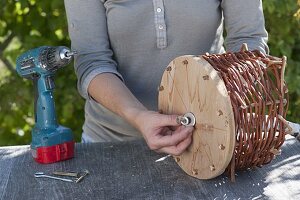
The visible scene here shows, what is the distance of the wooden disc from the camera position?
128cm

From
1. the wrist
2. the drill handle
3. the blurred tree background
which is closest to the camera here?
the wrist

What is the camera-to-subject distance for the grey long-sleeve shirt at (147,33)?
5.32 feet

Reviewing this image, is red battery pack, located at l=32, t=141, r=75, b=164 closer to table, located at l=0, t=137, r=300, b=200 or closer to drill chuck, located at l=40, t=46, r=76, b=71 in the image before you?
table, located at l=0, t=137, r=300, b=200

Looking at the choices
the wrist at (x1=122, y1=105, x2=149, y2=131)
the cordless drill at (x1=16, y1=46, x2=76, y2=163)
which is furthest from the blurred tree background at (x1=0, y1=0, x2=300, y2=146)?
the wrist at (x1=122, y1=105, x2=149, y2=131)

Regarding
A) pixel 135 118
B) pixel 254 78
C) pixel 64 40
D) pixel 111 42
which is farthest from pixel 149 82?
pixel 64 40

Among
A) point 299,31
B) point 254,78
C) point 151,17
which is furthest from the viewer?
point 299,31

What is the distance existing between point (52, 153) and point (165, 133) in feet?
0.93

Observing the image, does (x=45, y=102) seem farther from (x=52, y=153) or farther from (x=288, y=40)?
(x=288, y=40)

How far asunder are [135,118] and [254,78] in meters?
0.28

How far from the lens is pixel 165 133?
1408 millimetres

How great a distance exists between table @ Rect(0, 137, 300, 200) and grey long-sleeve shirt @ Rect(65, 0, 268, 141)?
0.20 meters

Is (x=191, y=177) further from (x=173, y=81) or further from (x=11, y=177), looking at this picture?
(x=11, y=177)

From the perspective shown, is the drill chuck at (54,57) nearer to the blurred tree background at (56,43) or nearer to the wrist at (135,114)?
the wrist at (135,114)

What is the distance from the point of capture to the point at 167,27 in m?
1.63
